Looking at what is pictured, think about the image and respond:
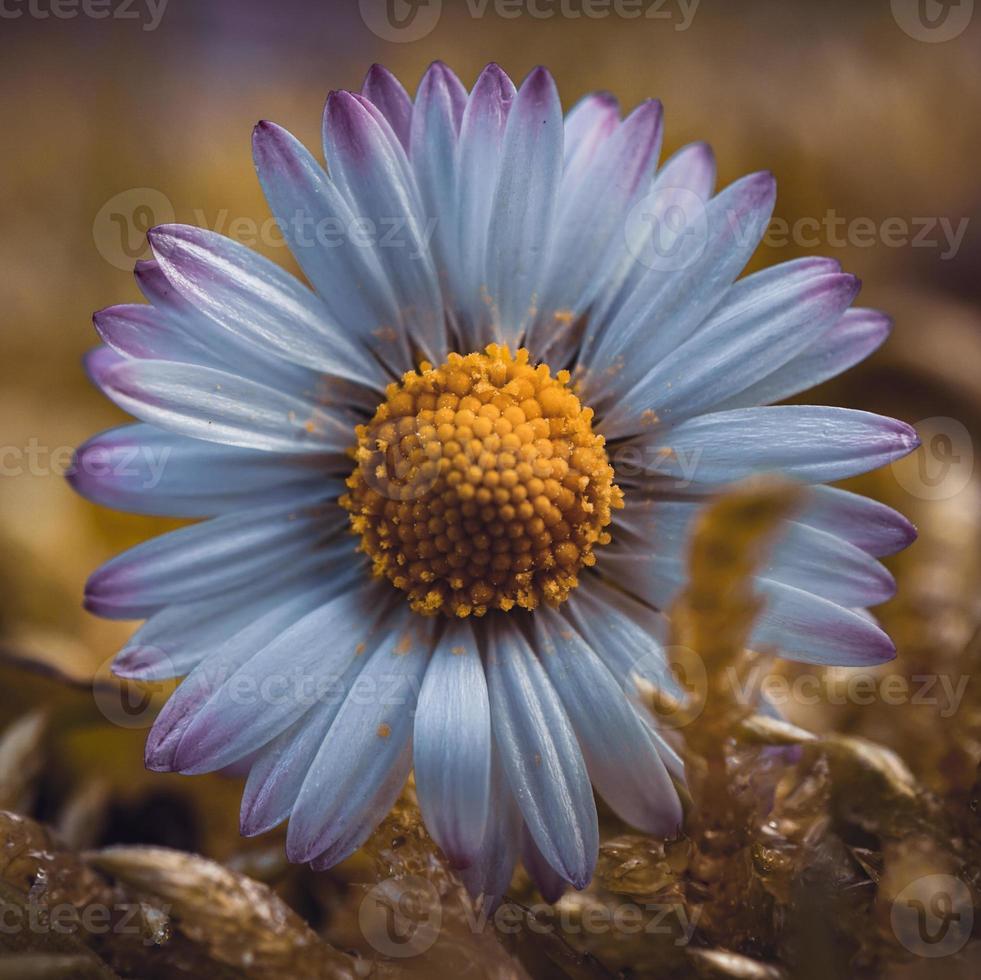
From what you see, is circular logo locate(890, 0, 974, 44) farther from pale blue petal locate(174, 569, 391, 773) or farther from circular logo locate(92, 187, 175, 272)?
pale blue petal locate(174, 569, 391, 773)

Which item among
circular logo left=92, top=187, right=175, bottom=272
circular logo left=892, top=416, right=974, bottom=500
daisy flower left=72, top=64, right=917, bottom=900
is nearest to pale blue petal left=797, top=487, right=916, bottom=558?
daisy flower left=72, top=64, right=917, bottom=900

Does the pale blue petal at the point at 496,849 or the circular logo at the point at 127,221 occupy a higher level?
the circular logo at the point at 127,221

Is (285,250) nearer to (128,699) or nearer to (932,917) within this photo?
(128,699)

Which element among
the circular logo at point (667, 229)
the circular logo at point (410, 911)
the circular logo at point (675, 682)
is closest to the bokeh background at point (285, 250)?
the circular logo at point (410, 911)

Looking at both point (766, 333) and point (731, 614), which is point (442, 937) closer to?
point (731, 614)

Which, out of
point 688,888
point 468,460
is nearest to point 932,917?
point 688,888

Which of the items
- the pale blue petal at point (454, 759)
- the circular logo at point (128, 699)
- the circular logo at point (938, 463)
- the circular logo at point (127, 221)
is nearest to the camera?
the pale blue petal at point (454, 759)

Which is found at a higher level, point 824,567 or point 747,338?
point 747,338

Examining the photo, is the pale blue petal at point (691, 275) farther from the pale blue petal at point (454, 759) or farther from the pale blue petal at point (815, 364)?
the pale blue petal at point (454, 759)
